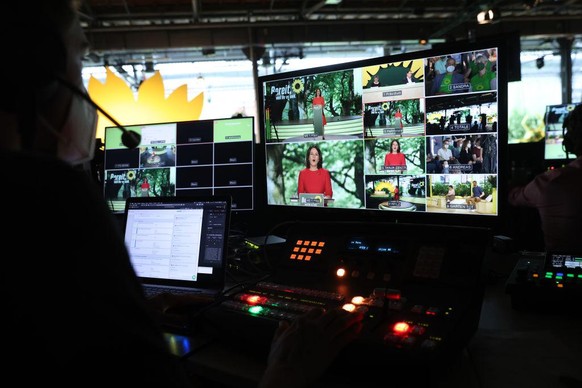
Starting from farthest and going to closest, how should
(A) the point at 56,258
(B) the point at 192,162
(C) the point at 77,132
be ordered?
(B) the point at 192,162 < (C) the point at 77,132 < (A) the point at 56,258

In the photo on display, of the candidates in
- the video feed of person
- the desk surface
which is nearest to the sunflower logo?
the video feed of person

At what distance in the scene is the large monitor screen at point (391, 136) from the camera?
103cm

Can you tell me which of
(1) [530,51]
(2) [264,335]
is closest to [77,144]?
(2) [264,335]

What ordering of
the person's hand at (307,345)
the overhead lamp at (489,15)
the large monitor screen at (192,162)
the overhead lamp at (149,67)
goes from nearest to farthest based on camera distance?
the person's hand at (307,345) → the large monitor screen at (192,162) → the overhead lamp at (489,15) → the overhead lamp at (149,67)

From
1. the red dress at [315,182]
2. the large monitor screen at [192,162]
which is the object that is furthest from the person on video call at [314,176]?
the large monitor screen at [192,162]

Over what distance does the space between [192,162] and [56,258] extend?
4.34 feet

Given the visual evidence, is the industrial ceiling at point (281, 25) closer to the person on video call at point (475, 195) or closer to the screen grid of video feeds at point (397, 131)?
the screen grid of video feeds at point (397, 131)

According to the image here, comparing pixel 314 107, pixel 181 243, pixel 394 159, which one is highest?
pixel 314 107

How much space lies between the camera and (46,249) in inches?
15.0

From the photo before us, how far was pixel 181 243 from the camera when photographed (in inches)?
49.3

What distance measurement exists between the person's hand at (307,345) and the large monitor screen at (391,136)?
1.66ft

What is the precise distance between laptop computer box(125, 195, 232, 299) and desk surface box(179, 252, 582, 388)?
0.36 m

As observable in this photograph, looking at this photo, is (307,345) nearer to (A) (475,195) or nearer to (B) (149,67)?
(A) (475,195)

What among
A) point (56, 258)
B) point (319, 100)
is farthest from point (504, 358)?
point (319, 100)
